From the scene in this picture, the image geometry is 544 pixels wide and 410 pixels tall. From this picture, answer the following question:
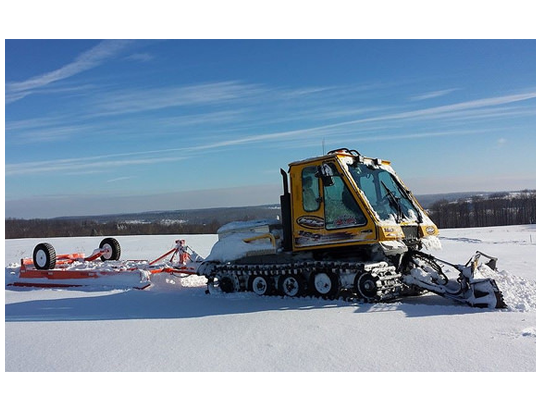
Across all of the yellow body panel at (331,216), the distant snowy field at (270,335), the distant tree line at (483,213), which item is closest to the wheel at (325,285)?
the distant snowy field at (270,335)

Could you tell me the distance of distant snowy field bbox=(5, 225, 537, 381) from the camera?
206 inches

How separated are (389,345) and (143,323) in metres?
3.76

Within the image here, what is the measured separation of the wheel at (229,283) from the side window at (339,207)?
7.85ft

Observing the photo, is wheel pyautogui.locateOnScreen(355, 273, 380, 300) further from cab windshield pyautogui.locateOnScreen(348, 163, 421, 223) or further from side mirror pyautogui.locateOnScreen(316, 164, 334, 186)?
side mirror pyautogui.locateOnScreen(316, 164, 334, 186)

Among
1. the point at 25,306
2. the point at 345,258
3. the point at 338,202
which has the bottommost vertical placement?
the point at 25,306

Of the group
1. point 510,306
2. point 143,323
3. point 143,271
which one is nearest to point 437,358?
point 510,306

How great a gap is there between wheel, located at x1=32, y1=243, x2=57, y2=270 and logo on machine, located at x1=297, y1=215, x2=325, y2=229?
724cm

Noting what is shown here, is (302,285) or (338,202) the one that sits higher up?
(338,202)

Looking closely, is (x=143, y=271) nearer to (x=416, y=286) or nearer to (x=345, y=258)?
(x=345, y=258)

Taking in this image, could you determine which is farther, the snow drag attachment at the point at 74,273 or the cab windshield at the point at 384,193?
the snow drag attachment at the point at 74,273

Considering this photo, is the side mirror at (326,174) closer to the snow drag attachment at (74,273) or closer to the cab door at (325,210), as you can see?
the cab door at (325,210)

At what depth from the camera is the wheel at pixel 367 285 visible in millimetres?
8266

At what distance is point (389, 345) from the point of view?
573 cm

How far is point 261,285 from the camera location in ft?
31.9
